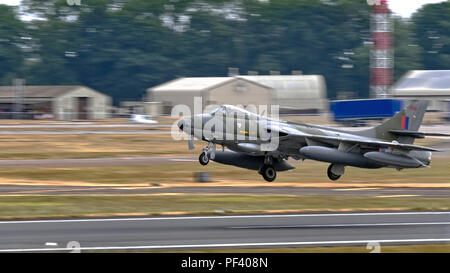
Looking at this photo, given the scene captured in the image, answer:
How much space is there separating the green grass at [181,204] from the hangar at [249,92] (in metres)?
57.0

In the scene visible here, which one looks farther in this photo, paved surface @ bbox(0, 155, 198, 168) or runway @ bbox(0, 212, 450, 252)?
paved surface @ bbox(0, 155, 198, 168)

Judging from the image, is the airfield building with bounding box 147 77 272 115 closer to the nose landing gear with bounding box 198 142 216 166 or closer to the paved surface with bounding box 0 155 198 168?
the paved surface with bounding box 0 155 198 168

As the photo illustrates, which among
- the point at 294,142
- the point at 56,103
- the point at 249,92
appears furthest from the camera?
the point at 249,92

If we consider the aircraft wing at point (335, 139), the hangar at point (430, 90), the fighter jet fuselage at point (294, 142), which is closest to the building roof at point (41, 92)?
the hangar at point (430, 90)

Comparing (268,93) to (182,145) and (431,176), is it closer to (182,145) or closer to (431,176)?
(182,145)

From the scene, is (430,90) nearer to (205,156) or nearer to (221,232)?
(205,156)

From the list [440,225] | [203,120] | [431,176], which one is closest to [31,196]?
[203,120]

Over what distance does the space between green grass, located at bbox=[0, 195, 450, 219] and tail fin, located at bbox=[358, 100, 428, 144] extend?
15.5 feet

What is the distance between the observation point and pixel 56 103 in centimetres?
7719

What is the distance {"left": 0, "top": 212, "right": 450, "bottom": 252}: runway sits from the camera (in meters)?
15.8

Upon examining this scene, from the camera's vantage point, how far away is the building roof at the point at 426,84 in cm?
8769

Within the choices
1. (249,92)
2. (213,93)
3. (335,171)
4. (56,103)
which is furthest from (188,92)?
(335,171)

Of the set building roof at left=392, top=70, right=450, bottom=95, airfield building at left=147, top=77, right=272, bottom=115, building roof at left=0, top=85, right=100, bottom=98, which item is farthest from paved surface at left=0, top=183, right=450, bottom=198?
building roof at left=392, top=70, right=450, bottom=95

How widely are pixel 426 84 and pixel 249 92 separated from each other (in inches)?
931
